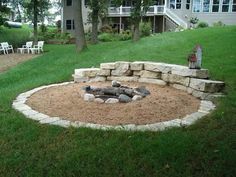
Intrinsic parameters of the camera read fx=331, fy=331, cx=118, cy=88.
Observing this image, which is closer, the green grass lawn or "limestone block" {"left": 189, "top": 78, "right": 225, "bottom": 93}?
the green grass lawn

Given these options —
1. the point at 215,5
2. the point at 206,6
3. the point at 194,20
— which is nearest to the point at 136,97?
the point at 194,20

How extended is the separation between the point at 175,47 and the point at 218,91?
6.21m

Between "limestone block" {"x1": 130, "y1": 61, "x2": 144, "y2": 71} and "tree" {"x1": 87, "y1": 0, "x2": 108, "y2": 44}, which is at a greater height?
"tree" {"x1": 87, "y1": 0, "x2": 108, "y2": 44}

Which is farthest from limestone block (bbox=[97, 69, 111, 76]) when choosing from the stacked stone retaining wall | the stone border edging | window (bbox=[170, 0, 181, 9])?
window (bbox=[170, 0, 181, 9])

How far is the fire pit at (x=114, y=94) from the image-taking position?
5.99 m

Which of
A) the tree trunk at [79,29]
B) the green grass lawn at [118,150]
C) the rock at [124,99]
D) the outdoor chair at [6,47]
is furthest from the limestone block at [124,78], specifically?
the outdoor chair at [6,47]

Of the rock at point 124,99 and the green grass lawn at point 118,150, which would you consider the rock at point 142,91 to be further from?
the green grass lawn at point 118,150

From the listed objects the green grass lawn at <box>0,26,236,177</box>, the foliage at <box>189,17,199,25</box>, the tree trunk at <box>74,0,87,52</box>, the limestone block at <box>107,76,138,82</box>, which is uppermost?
the foliage at <box>189,17,199,25</box>

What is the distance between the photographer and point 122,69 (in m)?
7.87

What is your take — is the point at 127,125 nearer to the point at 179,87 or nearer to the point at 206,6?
Answer: the point at 179,87

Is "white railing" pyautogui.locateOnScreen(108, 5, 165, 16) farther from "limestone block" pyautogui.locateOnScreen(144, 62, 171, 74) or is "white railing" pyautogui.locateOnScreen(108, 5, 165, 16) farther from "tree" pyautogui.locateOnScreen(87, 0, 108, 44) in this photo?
"limestone block" pyautogui.locateOnScreen(144, 62, 171, 74)

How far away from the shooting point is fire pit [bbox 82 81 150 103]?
5.99 meters

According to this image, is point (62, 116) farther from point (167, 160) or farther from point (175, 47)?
point (175, 47)

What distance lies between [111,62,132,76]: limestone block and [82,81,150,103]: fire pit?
3.98ft
